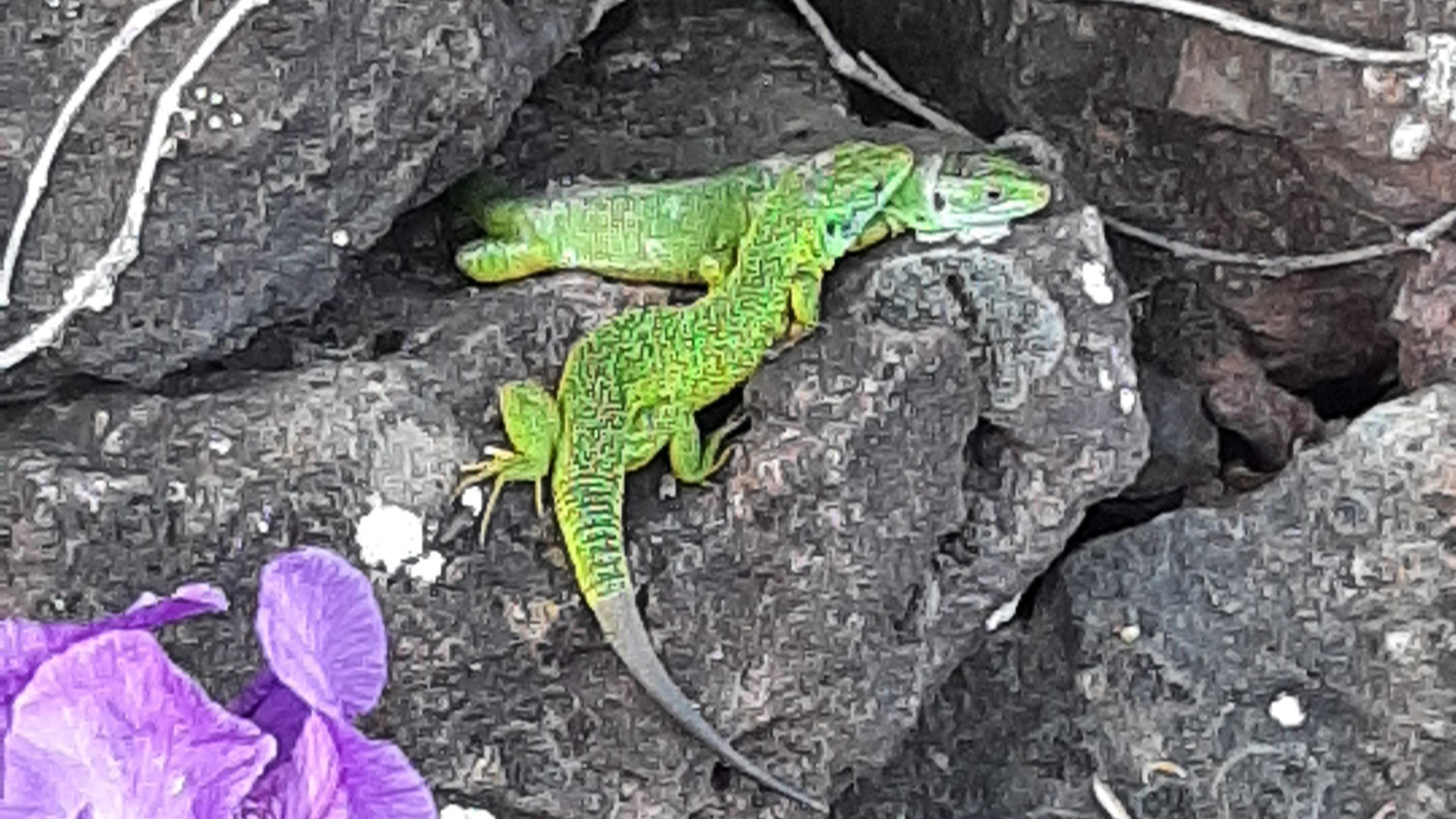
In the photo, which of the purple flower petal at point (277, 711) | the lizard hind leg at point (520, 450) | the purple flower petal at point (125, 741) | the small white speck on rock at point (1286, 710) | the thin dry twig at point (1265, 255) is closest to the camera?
the purple flower petal at point (125, 741)

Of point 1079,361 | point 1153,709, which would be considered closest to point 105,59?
point 1079,361

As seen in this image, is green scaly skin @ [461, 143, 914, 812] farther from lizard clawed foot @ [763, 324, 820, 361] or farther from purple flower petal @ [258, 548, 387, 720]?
purple flower petal @ [258, 548, 387, 720]

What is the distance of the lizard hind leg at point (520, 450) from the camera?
1708mm

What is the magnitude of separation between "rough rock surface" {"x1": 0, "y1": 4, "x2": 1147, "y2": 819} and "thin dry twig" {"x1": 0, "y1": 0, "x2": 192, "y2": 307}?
14 cm

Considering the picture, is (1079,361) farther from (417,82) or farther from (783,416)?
(417,82)

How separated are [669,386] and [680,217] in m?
0.22

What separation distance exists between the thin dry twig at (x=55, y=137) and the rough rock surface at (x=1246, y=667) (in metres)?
0.99

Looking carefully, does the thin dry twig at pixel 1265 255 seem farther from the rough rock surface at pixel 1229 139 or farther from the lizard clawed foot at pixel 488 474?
the lizard clawed foot at pixel 488 474

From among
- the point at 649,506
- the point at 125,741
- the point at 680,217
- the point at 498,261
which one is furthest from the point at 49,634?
the point at 680,217

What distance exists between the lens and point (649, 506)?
1815 millimetres

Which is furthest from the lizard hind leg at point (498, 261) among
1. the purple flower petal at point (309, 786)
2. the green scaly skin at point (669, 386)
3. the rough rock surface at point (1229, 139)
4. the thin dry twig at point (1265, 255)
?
the purple flower petal at point (309, 786)

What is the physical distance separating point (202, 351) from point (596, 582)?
402 millimetres

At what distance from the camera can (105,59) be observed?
1.62 meters

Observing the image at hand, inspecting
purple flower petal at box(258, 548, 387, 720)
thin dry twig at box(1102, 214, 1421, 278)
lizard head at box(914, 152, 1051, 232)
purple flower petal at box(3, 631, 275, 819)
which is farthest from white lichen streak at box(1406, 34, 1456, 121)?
purple flower petal at box(3, 631, 275, 819)
